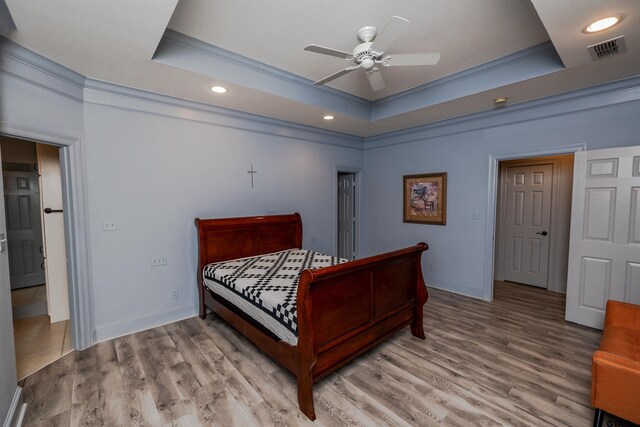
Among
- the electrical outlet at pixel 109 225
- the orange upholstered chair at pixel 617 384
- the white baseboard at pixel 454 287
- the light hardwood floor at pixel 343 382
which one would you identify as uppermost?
the electrical outlet at pixel 109 225

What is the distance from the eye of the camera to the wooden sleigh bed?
1937 millimetres

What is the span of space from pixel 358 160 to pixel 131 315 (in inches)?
168

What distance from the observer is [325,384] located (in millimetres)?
2277

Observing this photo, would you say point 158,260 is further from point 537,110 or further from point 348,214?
point 537,110

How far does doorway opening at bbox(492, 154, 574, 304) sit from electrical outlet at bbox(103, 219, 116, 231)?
509 cm

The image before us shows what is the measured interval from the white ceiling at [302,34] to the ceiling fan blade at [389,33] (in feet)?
1.07

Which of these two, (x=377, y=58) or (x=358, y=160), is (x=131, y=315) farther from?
(x=358, y=160)

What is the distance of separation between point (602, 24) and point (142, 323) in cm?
482

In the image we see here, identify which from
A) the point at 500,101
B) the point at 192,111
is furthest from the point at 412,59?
the point at 192,111

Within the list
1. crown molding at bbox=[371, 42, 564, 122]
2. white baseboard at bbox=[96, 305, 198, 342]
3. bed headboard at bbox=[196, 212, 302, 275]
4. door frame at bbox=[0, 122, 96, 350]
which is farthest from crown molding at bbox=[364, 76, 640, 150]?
door frame at bbox=[0, 122, 96, 350]

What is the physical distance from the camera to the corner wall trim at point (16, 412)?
176 cm

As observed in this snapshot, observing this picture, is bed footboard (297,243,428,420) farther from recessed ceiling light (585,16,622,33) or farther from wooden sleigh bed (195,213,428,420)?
recessed ceiling light (585,16,622,33)

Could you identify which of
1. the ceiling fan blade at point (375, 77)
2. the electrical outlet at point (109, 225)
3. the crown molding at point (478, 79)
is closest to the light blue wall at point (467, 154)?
the crown molding at point (478, 79)

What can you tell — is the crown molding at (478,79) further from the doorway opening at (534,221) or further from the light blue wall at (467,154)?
the doorway opening at (534,221)
